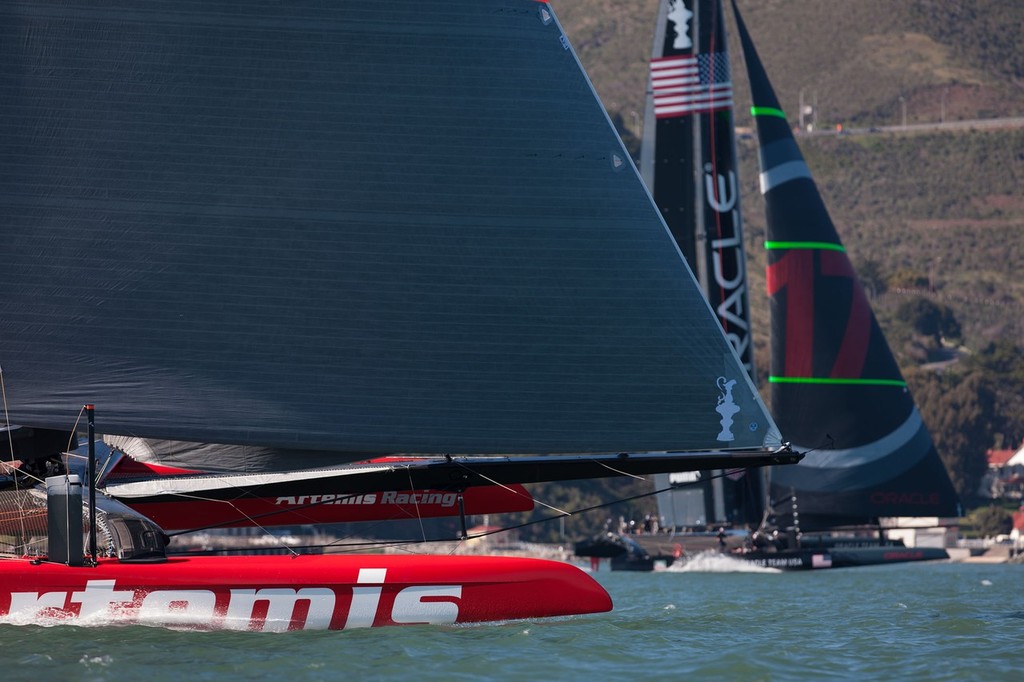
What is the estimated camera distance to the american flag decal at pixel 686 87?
1419 inches

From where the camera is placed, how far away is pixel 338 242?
47.6 ft

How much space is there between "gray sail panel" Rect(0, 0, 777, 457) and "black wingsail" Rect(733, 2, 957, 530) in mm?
21397

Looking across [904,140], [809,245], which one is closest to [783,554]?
[809,245]

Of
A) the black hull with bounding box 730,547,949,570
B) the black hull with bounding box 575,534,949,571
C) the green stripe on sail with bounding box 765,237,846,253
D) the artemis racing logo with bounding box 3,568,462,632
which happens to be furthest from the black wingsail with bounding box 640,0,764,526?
the artemis racing logo with bounding box 3,568,462,632

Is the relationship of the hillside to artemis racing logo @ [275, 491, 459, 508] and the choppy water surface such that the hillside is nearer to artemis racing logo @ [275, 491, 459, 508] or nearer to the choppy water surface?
artemis racing logo @ [275, 491, 459, 508]

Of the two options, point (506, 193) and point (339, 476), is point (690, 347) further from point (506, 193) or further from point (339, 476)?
point (339, 476)

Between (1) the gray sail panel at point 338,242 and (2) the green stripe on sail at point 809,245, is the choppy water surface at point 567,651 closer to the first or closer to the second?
(1) the gray sail panel at point 338,242

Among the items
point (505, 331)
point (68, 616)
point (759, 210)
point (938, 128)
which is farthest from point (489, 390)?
point (938, 128)

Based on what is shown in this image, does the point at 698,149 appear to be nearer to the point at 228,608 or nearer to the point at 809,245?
the point at 809,245

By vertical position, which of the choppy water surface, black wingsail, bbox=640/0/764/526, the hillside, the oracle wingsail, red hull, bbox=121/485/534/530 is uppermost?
the hillside

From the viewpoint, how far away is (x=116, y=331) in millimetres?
14398

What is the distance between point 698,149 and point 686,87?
149cm

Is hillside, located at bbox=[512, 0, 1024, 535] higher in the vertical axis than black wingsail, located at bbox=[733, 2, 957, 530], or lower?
higher

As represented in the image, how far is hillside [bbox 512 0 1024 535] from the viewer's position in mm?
133375
